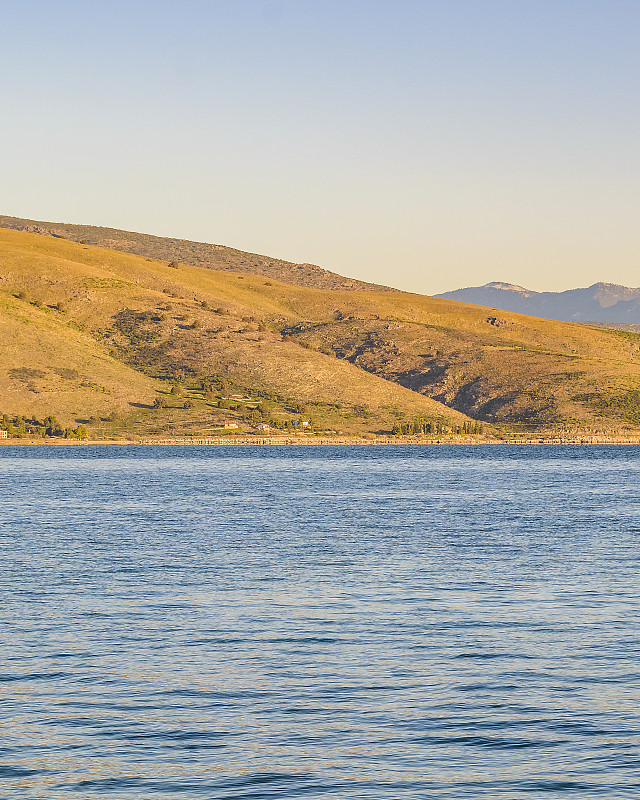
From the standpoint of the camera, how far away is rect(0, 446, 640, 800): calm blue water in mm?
21141

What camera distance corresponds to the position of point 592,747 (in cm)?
2248

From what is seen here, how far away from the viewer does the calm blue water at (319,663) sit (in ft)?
69.4

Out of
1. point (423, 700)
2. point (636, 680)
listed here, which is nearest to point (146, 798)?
point (423, 700)

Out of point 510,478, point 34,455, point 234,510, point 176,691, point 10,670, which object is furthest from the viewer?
point 34,455

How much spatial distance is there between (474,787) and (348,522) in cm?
5464

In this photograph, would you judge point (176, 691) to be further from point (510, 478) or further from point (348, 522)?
point (510, 478)

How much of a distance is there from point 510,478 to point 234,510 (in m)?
60.7

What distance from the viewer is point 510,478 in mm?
138125

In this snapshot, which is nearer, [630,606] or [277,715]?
[277,715]

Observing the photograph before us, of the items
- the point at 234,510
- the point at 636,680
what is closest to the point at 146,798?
the point at 636,680

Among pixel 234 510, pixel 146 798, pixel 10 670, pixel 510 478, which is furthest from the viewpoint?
pixel 510 478

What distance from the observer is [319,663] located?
96.9ft

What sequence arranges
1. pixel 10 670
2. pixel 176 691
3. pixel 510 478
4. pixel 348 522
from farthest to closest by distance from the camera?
pixel 510 478
pixel 348 522
pixel 10 670
pixel 176 691

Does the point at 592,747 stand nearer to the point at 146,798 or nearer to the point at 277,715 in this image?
the point at 277,715
